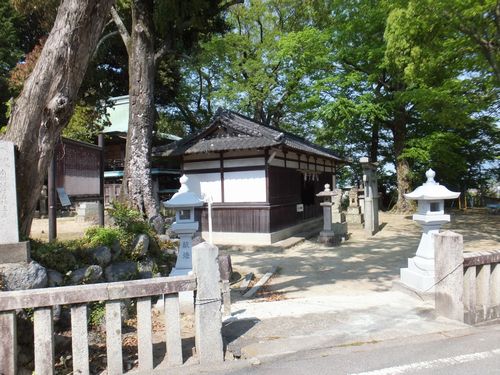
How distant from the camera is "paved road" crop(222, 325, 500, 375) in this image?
11.1 feet

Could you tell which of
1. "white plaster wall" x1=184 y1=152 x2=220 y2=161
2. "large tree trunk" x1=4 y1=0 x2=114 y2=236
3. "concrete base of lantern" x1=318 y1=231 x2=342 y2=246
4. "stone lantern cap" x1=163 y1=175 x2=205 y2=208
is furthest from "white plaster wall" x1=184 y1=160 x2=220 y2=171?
"large tree trunk" x1=4 y1=0 x2=114 y2=236

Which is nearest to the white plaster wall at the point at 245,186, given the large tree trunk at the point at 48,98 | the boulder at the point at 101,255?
the boulder at the point at 101,255

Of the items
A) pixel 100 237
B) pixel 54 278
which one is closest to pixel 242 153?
pixel 100 237

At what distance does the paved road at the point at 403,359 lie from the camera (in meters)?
3.39

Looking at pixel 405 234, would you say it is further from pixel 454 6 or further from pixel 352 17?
pixel 352 17

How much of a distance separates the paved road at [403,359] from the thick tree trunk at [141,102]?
7.69 metres

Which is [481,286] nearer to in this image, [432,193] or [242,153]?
[432,193]

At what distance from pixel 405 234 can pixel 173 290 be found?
45.8 ft

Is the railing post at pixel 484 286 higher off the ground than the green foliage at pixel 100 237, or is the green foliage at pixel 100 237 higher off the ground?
the green foliage at pixel 100 237

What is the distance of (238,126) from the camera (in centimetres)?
1321

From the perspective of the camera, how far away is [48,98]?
174 inches

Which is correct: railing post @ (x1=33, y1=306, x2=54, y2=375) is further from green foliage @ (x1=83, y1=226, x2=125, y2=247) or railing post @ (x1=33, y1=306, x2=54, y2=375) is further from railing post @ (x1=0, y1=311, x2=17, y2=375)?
green foliage @ (x1=83, y1=226, x2=125, y2=247)

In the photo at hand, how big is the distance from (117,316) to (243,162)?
407 inches

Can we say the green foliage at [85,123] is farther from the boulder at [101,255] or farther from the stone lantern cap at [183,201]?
the boulder at [101,255]
